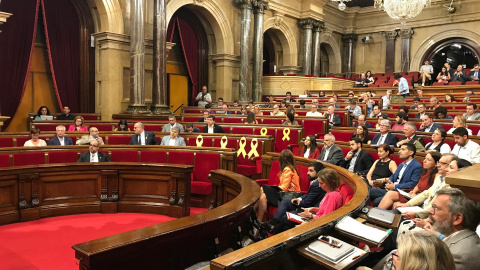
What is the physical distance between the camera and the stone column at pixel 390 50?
19.1 meters

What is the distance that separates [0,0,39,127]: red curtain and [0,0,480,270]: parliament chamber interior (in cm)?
3

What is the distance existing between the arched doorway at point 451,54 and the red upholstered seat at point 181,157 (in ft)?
53.6

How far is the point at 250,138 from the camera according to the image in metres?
6.52

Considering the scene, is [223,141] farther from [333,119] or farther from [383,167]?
[333,119]

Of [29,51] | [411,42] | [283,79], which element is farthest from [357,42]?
[29,51]

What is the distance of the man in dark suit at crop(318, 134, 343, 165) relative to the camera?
5.30m

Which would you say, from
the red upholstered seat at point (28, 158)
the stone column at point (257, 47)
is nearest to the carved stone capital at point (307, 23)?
the stone column at point (257, 47)

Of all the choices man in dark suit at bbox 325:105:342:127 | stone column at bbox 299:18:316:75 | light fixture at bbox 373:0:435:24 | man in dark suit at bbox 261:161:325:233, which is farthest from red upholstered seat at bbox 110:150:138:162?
stone column at bbox 299:18:316:75

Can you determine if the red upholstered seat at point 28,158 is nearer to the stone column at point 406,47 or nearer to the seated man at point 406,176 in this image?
the seated man at point 406,176

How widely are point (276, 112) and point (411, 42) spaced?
40.2ft

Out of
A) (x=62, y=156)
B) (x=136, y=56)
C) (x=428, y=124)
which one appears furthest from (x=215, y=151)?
(x=136, y=56)

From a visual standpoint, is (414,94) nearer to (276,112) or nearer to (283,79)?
(283,79)

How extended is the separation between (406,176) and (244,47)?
10.2 metres

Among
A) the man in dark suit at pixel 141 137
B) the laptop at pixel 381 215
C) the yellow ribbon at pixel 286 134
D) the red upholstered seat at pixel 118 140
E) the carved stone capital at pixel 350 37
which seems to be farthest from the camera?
the carved stone capital at pixel 350 37
